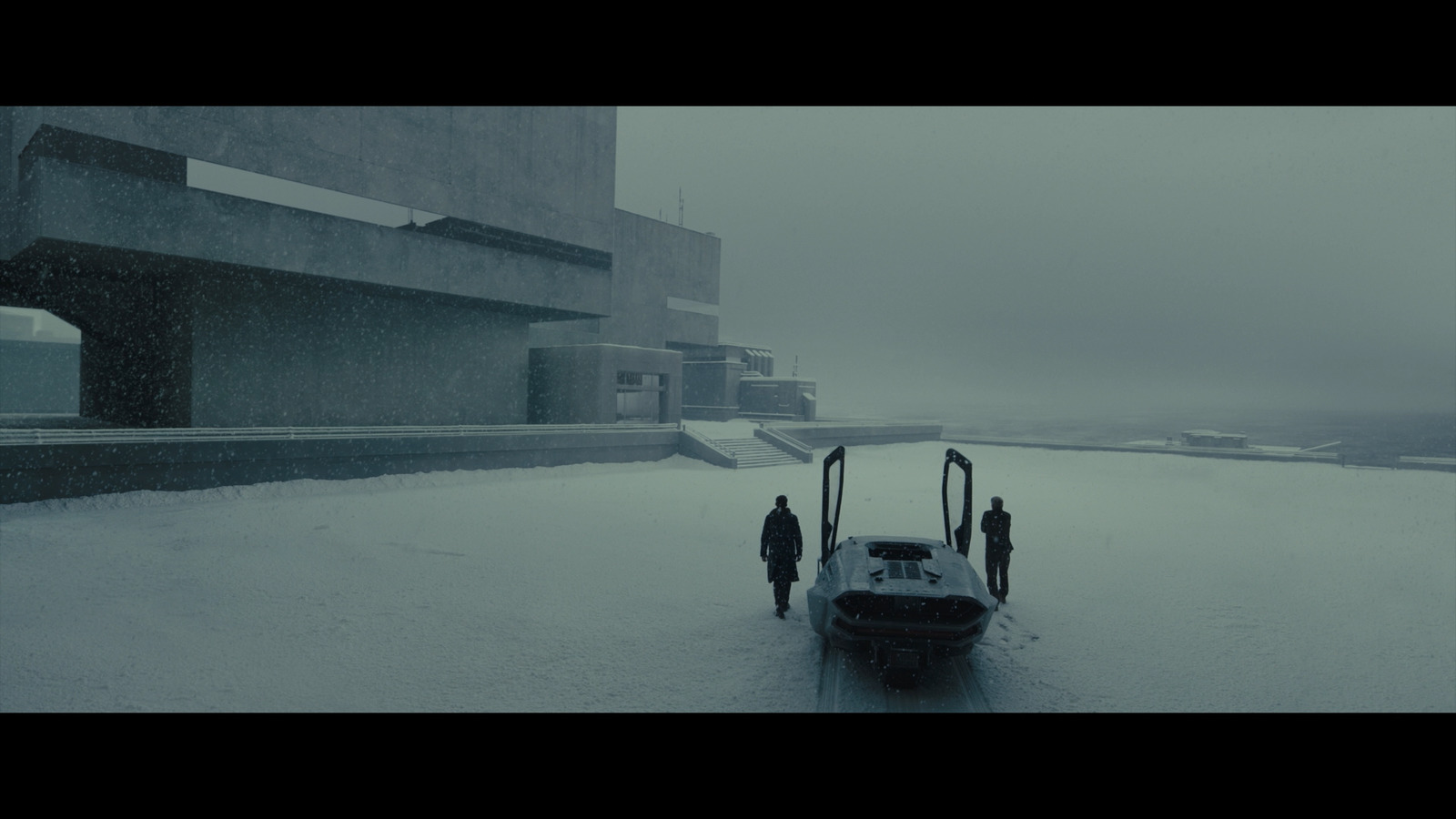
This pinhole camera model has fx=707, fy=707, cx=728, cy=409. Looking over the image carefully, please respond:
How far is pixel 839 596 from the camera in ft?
24.0

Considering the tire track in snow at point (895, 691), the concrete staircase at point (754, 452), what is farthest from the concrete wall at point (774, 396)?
the tire track in snow at point (895, 691)

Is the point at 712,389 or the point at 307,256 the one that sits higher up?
the point at 307,256

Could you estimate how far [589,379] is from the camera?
31.0m

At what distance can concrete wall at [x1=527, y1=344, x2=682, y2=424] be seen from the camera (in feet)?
101

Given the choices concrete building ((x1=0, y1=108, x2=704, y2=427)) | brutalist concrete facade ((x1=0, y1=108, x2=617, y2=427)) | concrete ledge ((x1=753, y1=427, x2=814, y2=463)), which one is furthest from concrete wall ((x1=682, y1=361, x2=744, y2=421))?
concrete building ((x1=0, y1=108, x2=704, y2=427))

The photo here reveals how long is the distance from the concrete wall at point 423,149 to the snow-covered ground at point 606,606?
9.69m

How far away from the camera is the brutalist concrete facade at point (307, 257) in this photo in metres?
18.6

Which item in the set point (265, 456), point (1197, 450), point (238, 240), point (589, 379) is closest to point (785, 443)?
point (589, 379)

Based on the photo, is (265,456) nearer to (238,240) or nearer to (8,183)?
(238,240)

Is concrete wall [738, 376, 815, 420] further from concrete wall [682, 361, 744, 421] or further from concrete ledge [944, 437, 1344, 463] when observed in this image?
concrete ledge [944, 437, 1344, 463]

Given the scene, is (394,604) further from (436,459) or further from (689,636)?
(436,459)

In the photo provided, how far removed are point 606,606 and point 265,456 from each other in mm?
13669
